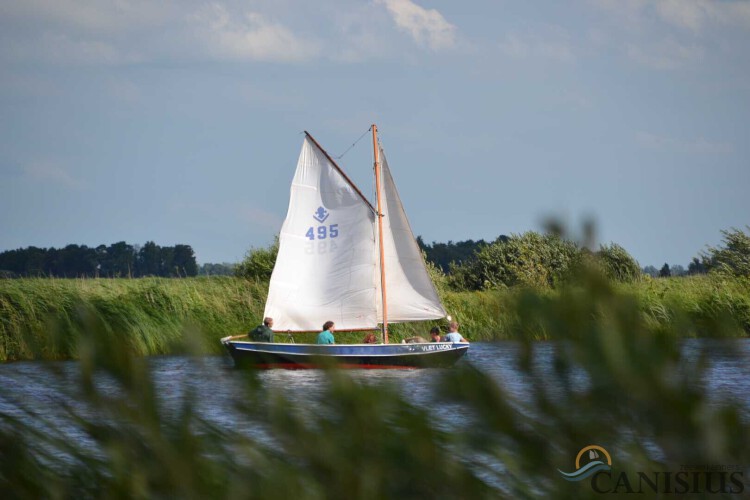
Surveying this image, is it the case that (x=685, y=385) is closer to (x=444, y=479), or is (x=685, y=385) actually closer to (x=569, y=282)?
(x=569, y=282)

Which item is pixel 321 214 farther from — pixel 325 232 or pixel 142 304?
pixel 142 304

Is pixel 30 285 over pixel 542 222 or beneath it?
over

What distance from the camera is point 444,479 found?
2613mm

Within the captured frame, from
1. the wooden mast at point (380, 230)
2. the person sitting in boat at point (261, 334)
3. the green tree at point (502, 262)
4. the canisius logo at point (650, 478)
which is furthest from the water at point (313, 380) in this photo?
the green tree at point (502, 262)

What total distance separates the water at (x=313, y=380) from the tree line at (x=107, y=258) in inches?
4047

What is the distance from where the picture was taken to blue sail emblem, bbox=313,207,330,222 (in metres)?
28.0

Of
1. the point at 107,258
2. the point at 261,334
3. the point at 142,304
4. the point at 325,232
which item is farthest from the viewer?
the point at 107,258

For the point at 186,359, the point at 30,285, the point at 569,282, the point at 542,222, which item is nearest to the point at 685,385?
the point at 569,282

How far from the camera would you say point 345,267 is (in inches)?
1090

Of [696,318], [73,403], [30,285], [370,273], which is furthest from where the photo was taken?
[370,273]

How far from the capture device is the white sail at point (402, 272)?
90.3ft

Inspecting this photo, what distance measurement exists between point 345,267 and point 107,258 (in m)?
89.2

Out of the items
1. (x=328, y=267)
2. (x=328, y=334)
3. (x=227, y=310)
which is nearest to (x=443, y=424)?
Answer: (x=328, y=334)

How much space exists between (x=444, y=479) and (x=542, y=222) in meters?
0.96
